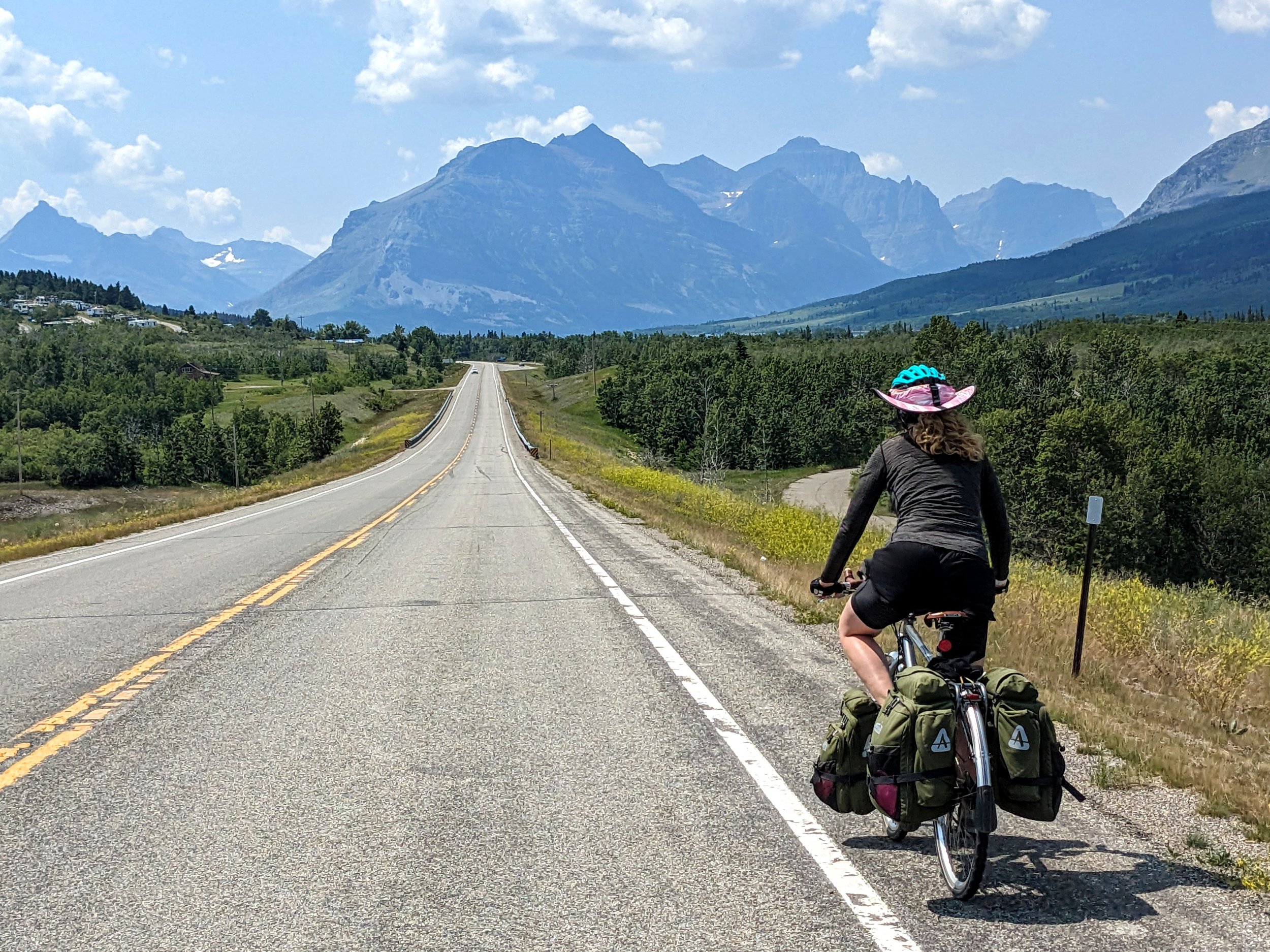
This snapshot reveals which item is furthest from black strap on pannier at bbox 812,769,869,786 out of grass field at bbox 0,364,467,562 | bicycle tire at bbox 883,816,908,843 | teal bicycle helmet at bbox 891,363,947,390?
grass field at bbox 0,364,467,562

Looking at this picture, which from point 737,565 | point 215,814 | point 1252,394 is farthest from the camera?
point 1252,394

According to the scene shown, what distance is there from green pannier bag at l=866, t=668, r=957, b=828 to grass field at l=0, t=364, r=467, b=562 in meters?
18.4

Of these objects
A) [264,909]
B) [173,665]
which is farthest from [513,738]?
[173,665]

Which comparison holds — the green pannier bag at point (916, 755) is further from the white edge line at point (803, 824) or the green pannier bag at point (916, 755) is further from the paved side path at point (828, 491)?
the paved side path at point (828, 491)

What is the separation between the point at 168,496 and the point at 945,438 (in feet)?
306

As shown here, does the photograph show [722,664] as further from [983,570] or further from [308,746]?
[983,570]

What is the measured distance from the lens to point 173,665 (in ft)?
26.0

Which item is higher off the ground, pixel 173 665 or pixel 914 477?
pixel 914 477

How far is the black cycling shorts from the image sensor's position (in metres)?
4.31

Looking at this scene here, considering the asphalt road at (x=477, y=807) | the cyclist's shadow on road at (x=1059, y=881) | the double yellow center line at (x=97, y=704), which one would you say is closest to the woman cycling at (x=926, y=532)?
the cyclist's shadow on road at (x=1059, y=881)

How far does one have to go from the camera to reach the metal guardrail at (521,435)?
67.8 m

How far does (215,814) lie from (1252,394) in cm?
9926

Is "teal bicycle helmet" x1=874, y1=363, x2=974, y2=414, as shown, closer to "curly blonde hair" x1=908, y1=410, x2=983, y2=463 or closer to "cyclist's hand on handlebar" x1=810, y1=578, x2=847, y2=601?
"curly blonde hair" x1=908, y1=410, x2=983, y2=463

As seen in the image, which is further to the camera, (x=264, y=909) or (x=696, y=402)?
(x=696, y=402)
